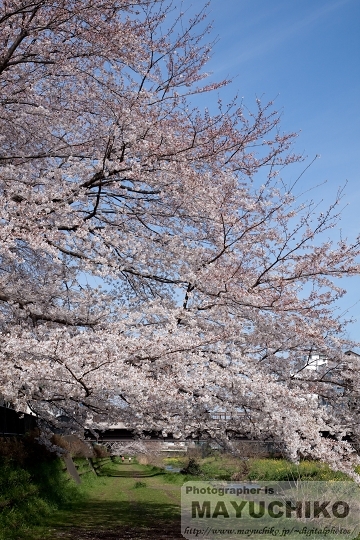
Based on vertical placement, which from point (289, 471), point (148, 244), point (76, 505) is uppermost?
point (148, 244)

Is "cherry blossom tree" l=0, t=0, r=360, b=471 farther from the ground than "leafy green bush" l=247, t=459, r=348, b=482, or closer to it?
farther from the ground

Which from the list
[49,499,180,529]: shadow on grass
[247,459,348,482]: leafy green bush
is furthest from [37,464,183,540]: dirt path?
[247,459,348,482]: leafy green bush

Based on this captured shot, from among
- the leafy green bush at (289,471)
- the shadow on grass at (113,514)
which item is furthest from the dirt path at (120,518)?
the leafy green bush at (289,471)

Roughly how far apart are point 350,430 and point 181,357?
197 inches

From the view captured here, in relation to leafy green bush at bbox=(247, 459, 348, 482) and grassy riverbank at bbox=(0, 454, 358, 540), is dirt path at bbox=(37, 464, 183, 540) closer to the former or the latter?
grassy riverbank at bbox=(0, 454, 358, 540)

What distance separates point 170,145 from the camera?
9109 millimetres

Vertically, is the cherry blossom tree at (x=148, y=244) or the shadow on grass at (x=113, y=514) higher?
the cherry blossom tree at (x=148, y=244)

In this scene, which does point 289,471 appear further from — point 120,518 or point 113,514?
point 120,518

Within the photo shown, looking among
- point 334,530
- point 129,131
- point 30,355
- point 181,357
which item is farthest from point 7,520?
point 129,131

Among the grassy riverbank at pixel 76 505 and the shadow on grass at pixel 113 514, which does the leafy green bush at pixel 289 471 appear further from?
the shadow on grass at pixel 113 514

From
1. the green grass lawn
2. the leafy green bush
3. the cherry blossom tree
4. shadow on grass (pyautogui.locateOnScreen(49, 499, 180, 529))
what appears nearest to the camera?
the cherry blossom tree

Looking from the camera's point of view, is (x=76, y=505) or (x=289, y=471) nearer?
(x=76, y=505)

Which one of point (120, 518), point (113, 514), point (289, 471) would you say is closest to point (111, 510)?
point (113, 514)

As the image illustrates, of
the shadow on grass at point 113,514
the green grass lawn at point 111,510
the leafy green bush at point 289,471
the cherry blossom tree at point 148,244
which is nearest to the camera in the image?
the cherry blossom tree at point 148,244
